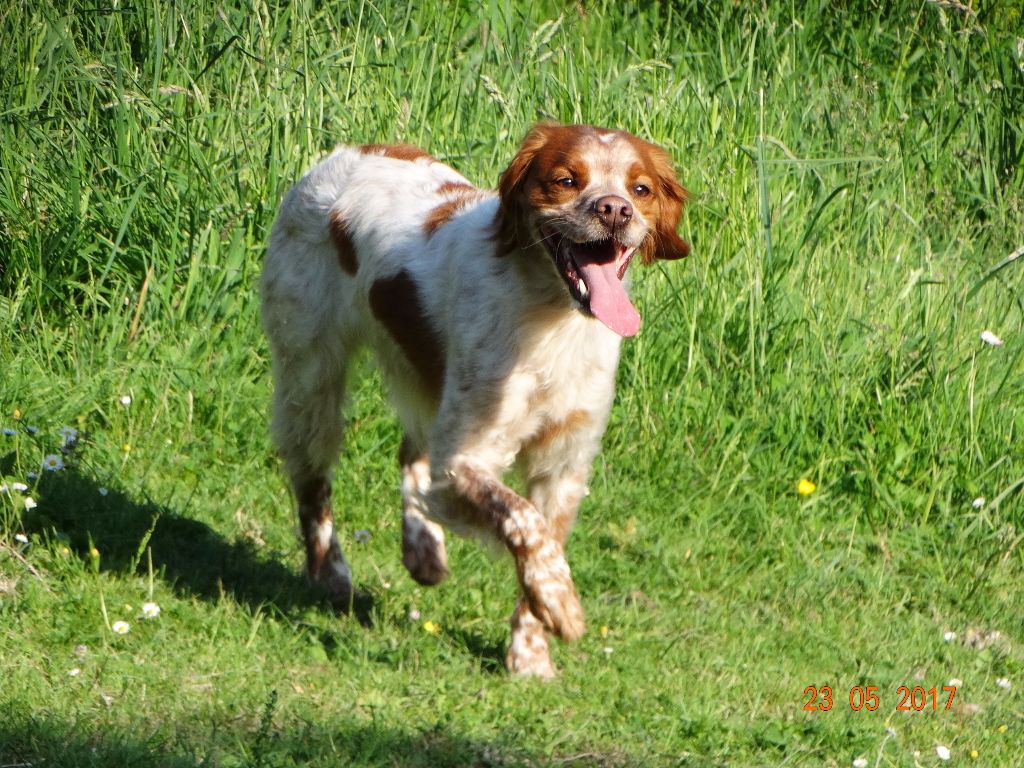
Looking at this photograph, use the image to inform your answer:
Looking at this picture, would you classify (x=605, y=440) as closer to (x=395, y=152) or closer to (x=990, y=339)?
(x=395, y=152)

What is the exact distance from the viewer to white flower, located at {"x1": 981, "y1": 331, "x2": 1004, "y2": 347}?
5.44 m

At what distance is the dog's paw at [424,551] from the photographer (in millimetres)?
4160

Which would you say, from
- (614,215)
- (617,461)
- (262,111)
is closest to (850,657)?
(617,461)

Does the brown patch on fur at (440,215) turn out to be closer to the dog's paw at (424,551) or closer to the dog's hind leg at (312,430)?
the dog's hind leg at (312,430)

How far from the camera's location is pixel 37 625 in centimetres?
364

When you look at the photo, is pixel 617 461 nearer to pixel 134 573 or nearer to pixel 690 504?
pixel 690 504

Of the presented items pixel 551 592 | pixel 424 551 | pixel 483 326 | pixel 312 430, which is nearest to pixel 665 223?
pixel 483 326

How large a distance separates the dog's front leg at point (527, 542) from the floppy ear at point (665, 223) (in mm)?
758

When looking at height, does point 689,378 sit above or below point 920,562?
above

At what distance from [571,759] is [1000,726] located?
4.39 ft

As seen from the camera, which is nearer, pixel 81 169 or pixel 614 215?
pixel 614 215

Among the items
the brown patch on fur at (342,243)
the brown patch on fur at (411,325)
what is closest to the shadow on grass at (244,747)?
the brown patch on fur at (411,325)

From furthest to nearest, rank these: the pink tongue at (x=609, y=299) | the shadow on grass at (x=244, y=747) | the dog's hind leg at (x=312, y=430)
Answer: the dog's hind leg at (x=312, y=430)
the pink tongue at (x=609, y=299)
the shadow on grass at (x=244, y=747)

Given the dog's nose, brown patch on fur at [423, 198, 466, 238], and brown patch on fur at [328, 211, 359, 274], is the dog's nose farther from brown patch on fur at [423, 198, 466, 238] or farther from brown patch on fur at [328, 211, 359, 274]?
brown patch on fur at [328, 211, 359, 274]
